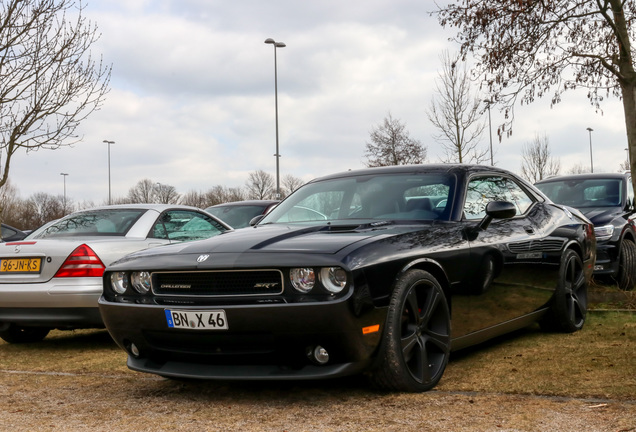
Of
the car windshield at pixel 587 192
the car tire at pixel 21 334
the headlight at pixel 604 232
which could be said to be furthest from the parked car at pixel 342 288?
the car windshield at pixel 587 192

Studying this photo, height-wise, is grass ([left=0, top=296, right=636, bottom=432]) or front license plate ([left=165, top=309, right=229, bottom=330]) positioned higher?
front license plate ([left=165, top=309, right=229, bottom=330])

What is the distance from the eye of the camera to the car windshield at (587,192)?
10270mm

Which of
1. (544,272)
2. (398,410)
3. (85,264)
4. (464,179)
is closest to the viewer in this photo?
(398,410)

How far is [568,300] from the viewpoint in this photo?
6.56 meters

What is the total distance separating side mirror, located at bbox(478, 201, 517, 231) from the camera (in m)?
5.35

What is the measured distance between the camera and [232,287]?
4.25 m

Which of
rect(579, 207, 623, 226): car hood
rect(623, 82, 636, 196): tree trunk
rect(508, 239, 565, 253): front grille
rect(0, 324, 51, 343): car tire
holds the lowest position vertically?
rect(0, 324, 51, 343): car tire

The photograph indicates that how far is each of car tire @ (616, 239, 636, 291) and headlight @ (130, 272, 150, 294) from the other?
652 cm

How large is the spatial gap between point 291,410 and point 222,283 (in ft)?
2.54

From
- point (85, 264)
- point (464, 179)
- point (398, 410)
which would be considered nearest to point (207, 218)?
point (85, 264)

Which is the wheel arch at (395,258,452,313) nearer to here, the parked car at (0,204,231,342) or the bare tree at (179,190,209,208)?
the parked car at (0,204,231,342)

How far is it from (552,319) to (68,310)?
4022mm

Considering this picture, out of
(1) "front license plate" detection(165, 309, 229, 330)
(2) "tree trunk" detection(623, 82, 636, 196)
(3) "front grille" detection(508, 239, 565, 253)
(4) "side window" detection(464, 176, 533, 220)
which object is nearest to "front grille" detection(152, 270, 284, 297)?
(1) "front license plate" detection(165, 309, 229, 330)

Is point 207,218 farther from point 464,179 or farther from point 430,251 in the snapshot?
point 430,251
